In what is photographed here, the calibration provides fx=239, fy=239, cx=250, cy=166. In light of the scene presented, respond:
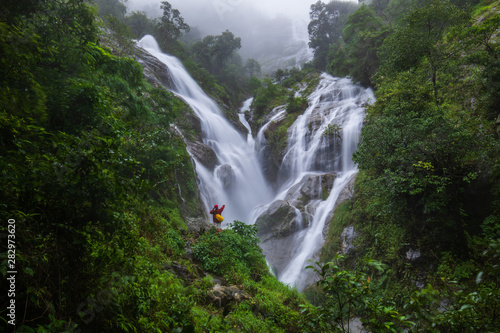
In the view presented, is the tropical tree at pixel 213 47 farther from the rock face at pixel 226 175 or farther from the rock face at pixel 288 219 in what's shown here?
the rock face at pixel 288 219

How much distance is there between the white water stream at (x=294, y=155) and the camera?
12.3m

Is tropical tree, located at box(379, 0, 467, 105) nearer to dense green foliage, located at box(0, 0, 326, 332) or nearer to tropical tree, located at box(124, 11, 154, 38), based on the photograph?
dense green foliage, located at box(0, 0, 326, 332)

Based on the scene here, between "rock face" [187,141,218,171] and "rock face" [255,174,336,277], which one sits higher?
"rock face" [187,141,218,171]

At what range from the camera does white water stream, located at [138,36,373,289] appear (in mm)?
12305

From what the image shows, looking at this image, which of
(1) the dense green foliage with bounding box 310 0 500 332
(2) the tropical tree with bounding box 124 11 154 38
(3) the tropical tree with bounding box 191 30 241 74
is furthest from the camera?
(3) the tropical tree with bounding box 191 30 241 74

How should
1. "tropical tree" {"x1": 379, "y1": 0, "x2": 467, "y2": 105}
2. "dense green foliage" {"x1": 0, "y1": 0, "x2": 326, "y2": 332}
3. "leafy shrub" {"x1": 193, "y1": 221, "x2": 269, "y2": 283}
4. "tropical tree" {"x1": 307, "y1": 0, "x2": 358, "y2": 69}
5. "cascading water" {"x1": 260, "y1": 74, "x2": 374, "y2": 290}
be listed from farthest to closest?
"tropical tree" {"x1": 307, "y1": 0, "x2": 358, "y2": 69}, "cascading water" {"x1": 260, "y1": 74, "x2": 374, "y2": 290}, "tropical tree" {"x1": 379, "y1": 0, "x2": 467, "y2": 105}, "leafy shrub" {"x1": 193, "y1": 221, "x2": 269, "y2": 283}, "dense green foliage" {"x1": 0, "y1": 0, "x2": 326, "y2": 332}

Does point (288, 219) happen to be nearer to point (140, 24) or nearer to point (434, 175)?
point (434, 175)

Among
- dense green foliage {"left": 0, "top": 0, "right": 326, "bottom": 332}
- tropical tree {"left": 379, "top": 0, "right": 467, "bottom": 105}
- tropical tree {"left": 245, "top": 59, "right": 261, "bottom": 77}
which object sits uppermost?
tropical tree {"left": 245, "top": 59, "right": 261, "bottom": 77}

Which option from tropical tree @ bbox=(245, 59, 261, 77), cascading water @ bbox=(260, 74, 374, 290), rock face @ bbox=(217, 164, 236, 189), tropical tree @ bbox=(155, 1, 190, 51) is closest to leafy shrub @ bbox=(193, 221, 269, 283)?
cascading water @ bbox=(260, 74, 374, 290)

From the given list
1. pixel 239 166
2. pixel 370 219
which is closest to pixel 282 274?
pixel 370 219

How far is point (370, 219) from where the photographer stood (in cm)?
816

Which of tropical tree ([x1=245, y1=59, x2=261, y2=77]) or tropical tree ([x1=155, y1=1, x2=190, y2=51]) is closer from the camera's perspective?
tropical tree ([x1=155, y1=1, x2=190, y2=51])

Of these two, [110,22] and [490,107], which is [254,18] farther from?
[490,107]

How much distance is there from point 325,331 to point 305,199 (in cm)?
1185
